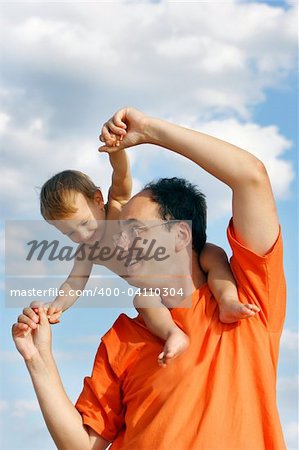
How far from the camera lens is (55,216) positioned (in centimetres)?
350

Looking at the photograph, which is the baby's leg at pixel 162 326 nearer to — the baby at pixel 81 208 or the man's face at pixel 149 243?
the man's face at pixel 149 243

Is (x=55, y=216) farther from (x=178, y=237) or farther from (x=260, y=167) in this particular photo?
(x=260, y=167)

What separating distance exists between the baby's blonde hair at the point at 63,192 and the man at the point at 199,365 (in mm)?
1019

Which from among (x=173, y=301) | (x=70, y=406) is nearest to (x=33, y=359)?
(x=70, y=406)

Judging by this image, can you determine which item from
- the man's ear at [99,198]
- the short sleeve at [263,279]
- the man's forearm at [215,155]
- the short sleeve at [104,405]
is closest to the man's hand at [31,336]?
the short sleeve at [104,405]

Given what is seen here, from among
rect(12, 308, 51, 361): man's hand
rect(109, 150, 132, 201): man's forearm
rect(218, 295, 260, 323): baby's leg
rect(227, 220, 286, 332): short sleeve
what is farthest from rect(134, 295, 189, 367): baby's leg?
rect(109, 150, 132, 201): man's forearm

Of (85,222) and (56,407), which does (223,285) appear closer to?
(56,407)

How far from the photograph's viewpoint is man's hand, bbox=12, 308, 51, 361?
2510 mm

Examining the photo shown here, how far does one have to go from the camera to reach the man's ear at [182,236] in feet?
8.32

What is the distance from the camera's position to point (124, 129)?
7.55ft

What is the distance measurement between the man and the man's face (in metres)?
0.03

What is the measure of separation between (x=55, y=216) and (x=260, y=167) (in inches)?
63.6

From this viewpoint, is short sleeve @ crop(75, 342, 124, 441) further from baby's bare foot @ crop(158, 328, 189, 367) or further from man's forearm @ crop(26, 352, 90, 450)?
baby's bare foot @ crop(158, 328, 189, 367)

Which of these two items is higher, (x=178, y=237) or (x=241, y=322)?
(x=178, y=237)
